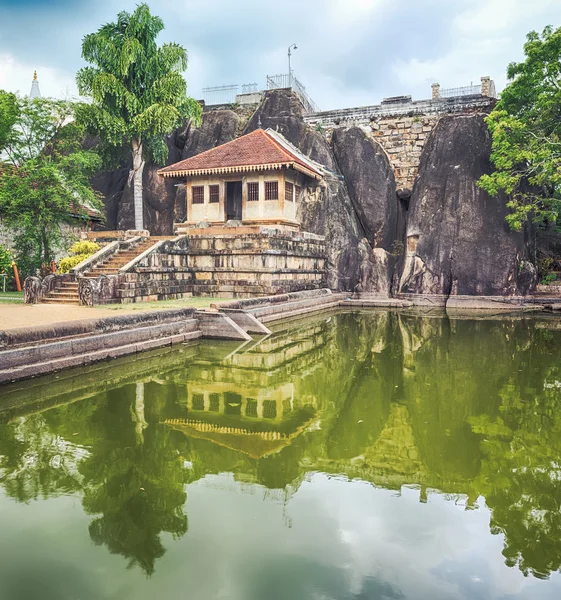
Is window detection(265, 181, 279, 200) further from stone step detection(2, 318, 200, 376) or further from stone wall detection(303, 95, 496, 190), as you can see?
stone wall detection(303, 95, 496, 190)

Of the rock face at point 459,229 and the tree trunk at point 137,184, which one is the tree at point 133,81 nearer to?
the tree trunk at point 137,184

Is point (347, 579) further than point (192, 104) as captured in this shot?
No

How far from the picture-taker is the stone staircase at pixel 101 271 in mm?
14312

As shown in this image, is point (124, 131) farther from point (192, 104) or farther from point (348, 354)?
point (348, 354)

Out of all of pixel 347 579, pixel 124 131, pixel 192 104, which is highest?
pixel 192 104

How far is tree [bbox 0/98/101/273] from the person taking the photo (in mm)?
16672

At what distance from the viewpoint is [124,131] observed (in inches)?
879

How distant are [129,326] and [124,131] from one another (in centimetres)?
1488

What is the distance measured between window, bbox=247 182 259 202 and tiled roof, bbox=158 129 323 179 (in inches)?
41.5

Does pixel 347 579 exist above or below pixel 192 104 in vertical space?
below

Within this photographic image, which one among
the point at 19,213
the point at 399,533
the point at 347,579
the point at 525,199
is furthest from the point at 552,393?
the point at 525,199

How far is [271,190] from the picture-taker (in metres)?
20.0

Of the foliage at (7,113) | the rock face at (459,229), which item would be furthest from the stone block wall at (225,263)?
the rock face at (459,229)

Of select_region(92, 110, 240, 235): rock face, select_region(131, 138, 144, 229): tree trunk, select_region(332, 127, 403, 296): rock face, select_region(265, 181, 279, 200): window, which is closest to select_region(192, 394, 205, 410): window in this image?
select_region(265, 181, 279, 200): window
